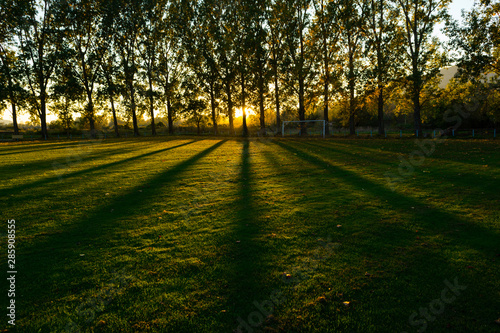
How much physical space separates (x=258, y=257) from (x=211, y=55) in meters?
49.2

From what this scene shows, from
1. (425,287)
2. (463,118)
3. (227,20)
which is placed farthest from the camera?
(463,118)

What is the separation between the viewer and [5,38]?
43.8m

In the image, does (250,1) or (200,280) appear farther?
(250,1)

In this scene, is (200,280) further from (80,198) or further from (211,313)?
(80,198)

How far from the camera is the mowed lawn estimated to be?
3.66m

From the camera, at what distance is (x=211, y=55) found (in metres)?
48.7

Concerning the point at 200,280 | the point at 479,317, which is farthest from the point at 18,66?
the point at 479,317

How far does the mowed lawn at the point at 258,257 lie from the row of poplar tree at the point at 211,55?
32.7 m

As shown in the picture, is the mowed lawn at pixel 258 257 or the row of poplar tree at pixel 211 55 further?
the row of poplar tree at pixel 211 55

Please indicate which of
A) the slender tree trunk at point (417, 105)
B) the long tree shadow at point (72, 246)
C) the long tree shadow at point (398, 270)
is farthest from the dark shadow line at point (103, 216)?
the slender tree trunk at point (417, 105)

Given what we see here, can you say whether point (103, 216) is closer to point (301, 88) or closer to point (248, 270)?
point (248, 270)

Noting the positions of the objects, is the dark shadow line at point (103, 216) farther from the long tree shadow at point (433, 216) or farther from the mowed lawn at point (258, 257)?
the long tree shadow at point (433, 216)

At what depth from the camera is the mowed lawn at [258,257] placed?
12.0 feet

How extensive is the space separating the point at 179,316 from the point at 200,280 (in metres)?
0.84
